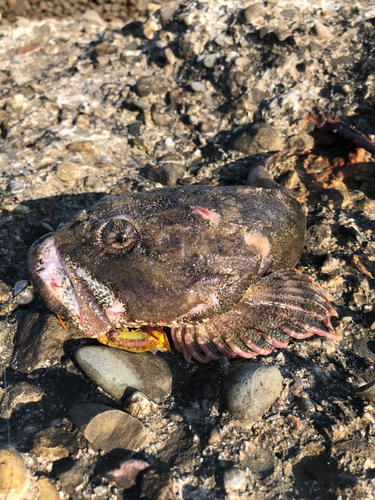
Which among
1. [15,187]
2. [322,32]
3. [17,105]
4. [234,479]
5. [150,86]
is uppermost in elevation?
[322,32]

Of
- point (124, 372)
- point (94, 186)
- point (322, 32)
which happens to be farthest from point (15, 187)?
point (322, 32)

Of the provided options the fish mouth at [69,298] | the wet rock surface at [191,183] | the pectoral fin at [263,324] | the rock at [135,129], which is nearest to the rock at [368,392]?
the wet rock surface at [191,183]

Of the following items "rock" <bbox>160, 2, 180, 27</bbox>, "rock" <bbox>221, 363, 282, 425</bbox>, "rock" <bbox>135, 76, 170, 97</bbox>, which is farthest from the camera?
"rock" <bbox>160, 2, 180, 27</bbox>

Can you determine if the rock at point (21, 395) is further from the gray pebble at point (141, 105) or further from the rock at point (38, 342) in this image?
the gray pebble at point (141, 105)

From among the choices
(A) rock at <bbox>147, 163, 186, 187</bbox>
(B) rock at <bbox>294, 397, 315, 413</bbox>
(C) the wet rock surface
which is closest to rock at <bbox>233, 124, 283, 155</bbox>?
(C) the wet rock surface

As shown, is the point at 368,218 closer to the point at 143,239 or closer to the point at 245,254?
the point at 245,254

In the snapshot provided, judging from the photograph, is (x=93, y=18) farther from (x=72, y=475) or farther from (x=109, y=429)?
(x=72, y=475)

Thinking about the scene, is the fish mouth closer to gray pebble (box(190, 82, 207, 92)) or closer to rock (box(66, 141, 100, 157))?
rock (box(66, 141, 100, 157))
